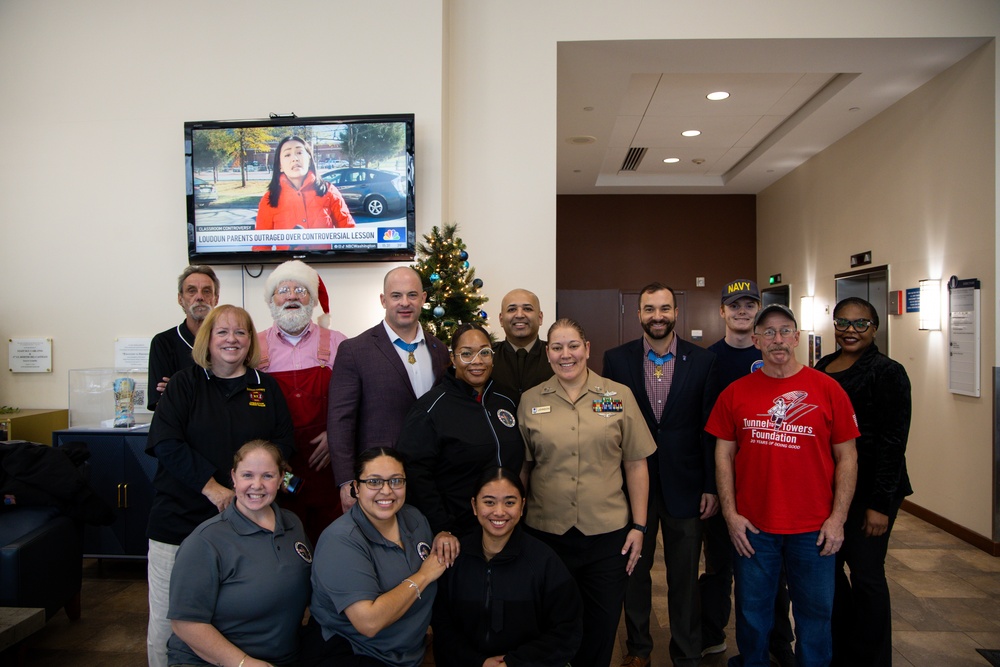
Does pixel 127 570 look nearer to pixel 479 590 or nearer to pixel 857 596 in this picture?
pixel 479 590

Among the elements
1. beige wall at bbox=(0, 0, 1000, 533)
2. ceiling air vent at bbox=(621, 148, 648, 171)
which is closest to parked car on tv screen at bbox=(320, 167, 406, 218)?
beige wall at bbox=(0, 0, 1000, 533)

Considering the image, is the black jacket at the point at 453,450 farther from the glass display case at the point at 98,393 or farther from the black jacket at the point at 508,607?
the glass display case at the point at 98,393

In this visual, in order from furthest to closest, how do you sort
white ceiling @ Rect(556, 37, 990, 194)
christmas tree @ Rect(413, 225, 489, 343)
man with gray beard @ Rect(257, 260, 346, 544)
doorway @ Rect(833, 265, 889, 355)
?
1. doorway @ Rect(833, 265, 889, 355)
2. white ceiling @ Rect(556, 37, 990, 194)
3. christmas tree @ Rect(413, 225, 489, 343)
4. man with gray beard @ Rect(257, 260, 346, 544)

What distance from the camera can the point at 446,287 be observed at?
4305 mm

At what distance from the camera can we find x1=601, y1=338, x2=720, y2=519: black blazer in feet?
9.71

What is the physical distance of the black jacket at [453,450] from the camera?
2.54 meters

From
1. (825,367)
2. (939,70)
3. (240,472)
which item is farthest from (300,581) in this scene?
(939,70)

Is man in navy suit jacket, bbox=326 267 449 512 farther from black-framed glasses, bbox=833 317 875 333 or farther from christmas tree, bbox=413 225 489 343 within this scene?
black-framed glasses, bbox=833 317 875 333

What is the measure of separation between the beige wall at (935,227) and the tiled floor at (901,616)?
71 centimetres

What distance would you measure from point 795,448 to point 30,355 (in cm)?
543

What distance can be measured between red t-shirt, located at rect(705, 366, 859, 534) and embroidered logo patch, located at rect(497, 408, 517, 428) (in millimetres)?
977

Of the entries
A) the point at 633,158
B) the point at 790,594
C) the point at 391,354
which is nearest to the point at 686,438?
the point at 790,594

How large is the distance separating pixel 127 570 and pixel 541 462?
357 centimetres

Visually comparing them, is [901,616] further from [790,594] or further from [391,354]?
[391,354]
